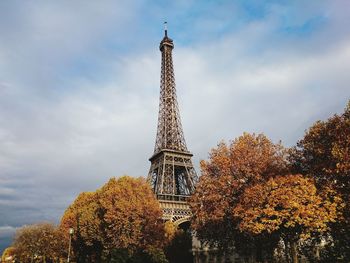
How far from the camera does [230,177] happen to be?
3247cm

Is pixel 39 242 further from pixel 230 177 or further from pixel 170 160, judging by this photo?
pixel 230 177


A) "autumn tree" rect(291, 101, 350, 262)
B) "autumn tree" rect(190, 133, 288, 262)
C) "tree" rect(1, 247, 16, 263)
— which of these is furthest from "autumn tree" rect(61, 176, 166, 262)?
"tree" rect(1, 247, 16, 263)

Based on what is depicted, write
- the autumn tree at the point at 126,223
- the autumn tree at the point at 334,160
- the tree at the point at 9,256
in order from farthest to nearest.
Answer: the tree at the point at 9,256 → the autumn tree at the point at 126,223 → the autumn tree at the point at 334,160

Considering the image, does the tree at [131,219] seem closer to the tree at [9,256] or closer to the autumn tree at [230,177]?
the autumn tree at [230,177]

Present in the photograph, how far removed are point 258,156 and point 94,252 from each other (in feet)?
129

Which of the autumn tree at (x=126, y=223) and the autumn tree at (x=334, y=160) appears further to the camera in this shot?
the autumn tree at (x=126, y=223)

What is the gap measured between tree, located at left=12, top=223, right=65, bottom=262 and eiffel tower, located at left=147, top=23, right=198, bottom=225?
22.8 meters

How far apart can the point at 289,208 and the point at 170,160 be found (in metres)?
50.3

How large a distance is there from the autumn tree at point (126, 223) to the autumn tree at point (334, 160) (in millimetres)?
23642

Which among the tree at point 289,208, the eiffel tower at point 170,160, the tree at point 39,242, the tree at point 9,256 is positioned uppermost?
the eiffel tower at point 170,160

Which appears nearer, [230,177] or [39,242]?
[230,177]

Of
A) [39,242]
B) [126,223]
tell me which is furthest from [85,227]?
[39,242]

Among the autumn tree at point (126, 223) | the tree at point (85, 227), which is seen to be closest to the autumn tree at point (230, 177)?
the autumn tree at point (126, 223)

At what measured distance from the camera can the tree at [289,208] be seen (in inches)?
1038
